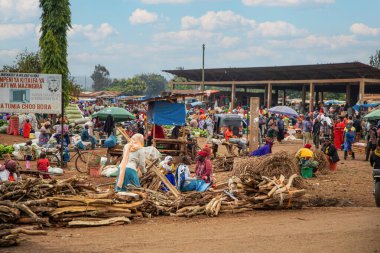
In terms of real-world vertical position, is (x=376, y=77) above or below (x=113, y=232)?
above

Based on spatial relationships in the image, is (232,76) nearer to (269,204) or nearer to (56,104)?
(56,104)

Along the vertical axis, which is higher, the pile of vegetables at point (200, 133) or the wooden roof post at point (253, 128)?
the wooden roof post at point (253, 128)

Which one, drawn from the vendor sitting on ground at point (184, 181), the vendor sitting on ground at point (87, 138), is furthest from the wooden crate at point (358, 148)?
the vendor sitting on ground at point (184, 181)

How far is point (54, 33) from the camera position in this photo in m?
33.8

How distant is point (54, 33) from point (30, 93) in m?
16.0

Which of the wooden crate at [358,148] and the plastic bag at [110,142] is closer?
the plastic bag at [110,142]

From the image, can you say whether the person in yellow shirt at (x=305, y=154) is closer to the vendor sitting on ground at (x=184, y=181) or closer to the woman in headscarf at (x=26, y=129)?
the vendor sitting on ground at (x=184, y=181)

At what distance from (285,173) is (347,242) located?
682cm

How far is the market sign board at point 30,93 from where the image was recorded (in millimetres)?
18359

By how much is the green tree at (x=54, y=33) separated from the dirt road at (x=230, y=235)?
23628 millimetres

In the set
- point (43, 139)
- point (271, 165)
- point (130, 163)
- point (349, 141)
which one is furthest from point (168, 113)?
point (130, 163)

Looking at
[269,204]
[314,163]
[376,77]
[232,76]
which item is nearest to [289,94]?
[232,76]

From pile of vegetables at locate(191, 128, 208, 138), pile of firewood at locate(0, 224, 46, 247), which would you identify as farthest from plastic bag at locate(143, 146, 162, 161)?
pile of vegetables at locate(191, 128, 208, 138)

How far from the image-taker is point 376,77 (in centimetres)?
4206
